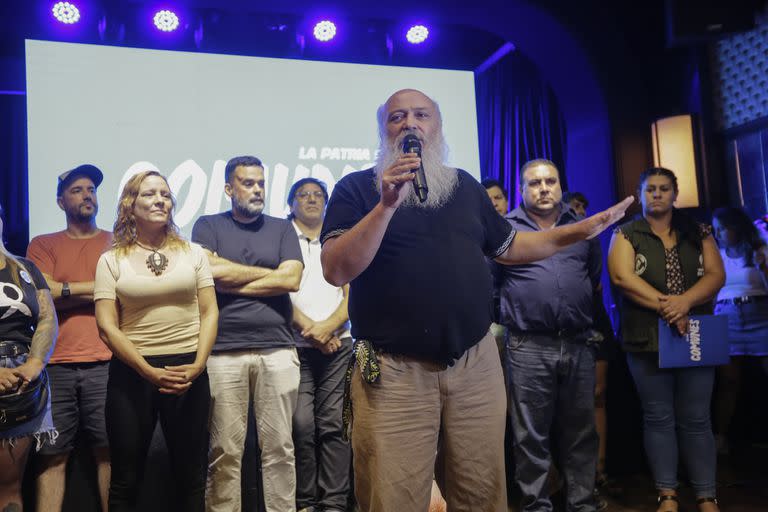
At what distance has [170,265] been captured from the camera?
267 cm

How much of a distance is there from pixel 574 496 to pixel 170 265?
2082 millimetres

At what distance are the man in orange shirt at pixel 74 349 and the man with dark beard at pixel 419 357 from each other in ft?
5.49

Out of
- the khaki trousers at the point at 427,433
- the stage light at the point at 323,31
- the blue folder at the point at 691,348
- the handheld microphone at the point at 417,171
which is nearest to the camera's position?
the handheld microphone at the point at 417,171

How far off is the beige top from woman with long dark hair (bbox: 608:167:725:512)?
202 centimetres

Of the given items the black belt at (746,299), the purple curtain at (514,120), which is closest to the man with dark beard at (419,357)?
the black belt at (746,299)

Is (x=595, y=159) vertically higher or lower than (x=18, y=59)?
lower

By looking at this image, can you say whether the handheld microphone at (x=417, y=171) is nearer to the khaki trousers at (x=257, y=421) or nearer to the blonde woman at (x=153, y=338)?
the blonde woman at (x=153, y=338)

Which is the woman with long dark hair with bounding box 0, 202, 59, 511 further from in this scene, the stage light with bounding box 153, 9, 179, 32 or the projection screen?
the stage light with bounding box 153, 9, 179, 32

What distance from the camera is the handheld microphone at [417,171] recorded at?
5.16ft

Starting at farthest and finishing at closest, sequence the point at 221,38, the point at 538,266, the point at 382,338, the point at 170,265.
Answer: the point at 221,38 → the point at 538,266 → the point at 170,265 → the point at 382,338

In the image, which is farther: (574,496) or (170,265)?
(574,496)

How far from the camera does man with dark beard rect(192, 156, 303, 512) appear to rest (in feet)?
9.39

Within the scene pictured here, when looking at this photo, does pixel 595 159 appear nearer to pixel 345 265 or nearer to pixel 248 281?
pixel 248 281

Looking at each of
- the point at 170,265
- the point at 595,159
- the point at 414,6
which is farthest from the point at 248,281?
the point at 595,159
